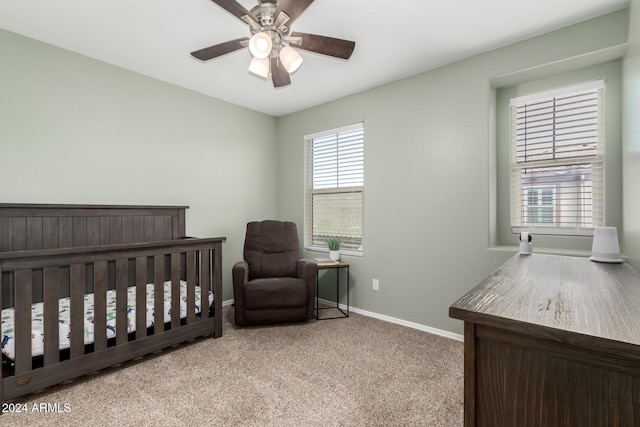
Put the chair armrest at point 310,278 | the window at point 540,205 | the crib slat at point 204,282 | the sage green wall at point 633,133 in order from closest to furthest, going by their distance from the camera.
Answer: the sage green wall at point 633,133, the window at point 540,205, the crib slat at point 204,282, the chair armrest at point 310,278

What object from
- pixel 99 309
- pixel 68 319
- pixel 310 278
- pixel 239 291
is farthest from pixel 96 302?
pixel 310 278

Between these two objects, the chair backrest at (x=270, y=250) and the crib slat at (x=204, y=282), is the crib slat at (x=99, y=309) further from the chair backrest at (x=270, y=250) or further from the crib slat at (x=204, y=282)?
the chair backrest at (x=270, y=250)

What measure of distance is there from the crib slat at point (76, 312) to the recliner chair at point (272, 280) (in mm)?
1204

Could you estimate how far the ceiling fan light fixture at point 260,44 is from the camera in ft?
5.64

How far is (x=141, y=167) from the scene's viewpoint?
2.99 m

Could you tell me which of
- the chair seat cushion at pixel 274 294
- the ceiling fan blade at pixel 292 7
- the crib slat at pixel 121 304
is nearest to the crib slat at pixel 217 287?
the chair seat cushion at pixel 274 294

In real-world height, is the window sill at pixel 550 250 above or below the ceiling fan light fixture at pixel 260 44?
below

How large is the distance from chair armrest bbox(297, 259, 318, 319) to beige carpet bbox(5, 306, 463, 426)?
0.38 meters

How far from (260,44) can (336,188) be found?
7.10 ft

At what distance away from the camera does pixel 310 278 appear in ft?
10.0

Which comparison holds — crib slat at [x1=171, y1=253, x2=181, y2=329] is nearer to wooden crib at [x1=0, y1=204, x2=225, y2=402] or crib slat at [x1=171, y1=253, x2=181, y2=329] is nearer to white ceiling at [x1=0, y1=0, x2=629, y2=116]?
wooden crib at [x1=0, y1=204, x2=225, y2=402]

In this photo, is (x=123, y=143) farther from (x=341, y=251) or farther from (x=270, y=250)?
(x=341, y=251)

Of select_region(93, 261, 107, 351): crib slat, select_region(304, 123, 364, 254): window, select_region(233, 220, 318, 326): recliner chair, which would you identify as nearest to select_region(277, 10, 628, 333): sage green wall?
select_region(304, 123, 364, 254): window

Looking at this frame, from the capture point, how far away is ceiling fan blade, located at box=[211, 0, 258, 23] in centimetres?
156
